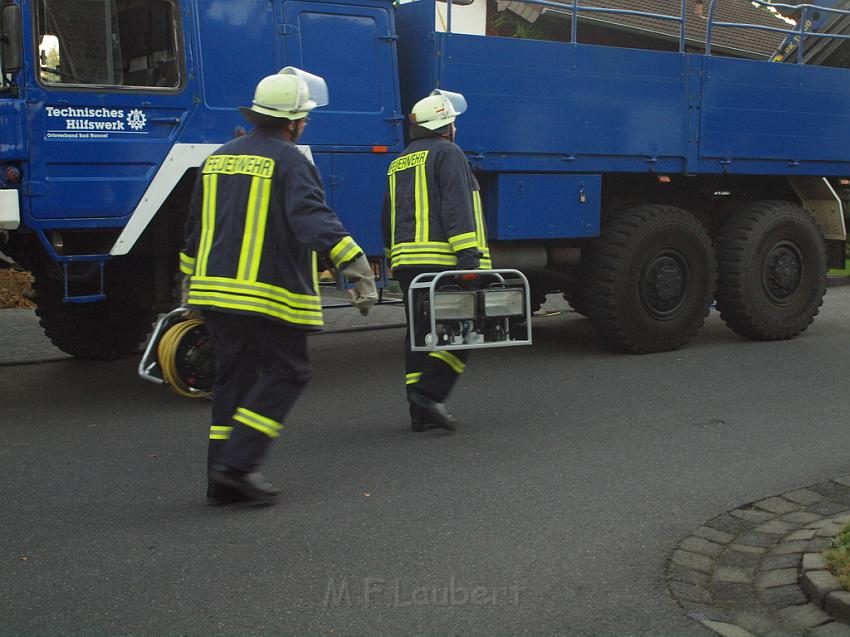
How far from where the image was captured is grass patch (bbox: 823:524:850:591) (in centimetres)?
386

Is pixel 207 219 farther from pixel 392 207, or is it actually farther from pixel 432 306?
pixel 392 207

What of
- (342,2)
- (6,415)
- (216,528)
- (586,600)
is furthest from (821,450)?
(6,415)

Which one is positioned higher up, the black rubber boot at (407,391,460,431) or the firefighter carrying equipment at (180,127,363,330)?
the firefighter carrying equipment at (180,127,363,330)

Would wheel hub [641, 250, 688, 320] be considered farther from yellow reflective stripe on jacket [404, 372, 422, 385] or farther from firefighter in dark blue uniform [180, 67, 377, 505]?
firefighter in dark blue uniform [180, 67, 377, 505]

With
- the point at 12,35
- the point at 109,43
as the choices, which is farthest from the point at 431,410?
the point at 12,35

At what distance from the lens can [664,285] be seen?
9.07 meters

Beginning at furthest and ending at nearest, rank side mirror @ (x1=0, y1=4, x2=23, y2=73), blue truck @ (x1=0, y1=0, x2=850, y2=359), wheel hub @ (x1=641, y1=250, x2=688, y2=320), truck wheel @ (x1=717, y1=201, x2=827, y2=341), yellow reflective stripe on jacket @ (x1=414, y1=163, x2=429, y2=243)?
truck wheel @ (x1=717, y1=201, x2=827, y2=341), wheel hub @ (x1=641, y1=250, x2=688, y2=320), blue truck @ (x1=0, y1=0, x2=850, y2=359), side mirror @ (x1=0, y1=4, x2=23, y2=73), yellow reflective stripe on jacket @ (x1=414, y1=163, x2=429, y2=243)

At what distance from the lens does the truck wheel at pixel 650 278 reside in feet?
29.2

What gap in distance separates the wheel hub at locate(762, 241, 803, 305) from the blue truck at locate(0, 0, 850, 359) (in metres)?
0.02

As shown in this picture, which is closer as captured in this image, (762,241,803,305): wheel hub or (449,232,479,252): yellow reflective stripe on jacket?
(449,232,479,252): yellow reflective stripe on jacket

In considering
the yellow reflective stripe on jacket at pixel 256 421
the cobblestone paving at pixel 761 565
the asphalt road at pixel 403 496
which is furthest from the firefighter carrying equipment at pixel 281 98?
the cobblestone paving at pixel 761 565

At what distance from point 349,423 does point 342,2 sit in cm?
287

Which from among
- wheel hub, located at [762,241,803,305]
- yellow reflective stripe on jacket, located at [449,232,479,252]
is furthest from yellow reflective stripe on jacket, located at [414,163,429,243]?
wheel hub, located at [762,241,803,305]
